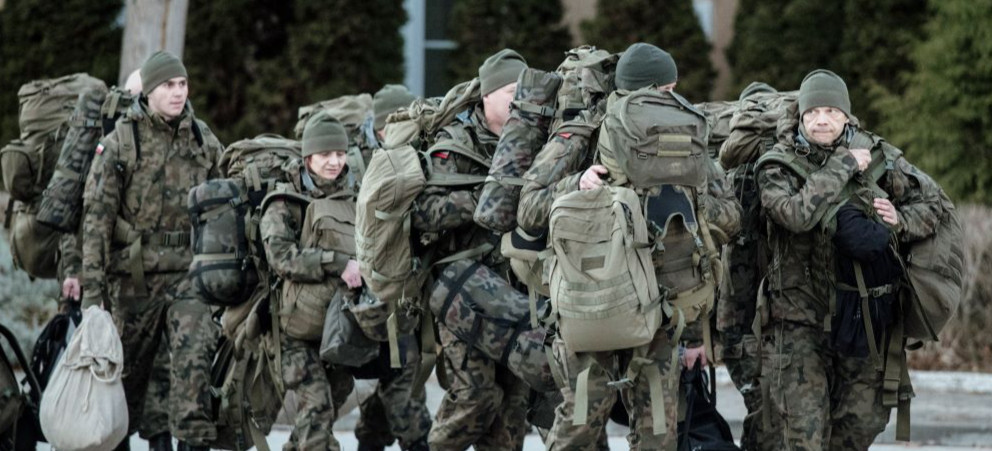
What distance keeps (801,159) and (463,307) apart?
1603 millimetres

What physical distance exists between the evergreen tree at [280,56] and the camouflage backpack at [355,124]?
571 centimetres

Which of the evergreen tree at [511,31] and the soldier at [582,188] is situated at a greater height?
the evergreen tree at [511,31]

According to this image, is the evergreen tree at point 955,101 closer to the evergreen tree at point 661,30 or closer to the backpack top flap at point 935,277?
the evergreen tree at point 661,30

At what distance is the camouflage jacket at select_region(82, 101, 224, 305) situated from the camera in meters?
9.00

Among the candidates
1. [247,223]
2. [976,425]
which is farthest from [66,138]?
[976,425]

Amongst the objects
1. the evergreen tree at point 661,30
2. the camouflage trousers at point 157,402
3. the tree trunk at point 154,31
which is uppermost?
the evergreen tree at point 661,30

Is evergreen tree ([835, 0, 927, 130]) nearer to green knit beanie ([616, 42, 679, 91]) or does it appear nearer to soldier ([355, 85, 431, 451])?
soldier ([355, 85, 431, 451])

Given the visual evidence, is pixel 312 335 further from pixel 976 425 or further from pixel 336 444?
pixel 976 425

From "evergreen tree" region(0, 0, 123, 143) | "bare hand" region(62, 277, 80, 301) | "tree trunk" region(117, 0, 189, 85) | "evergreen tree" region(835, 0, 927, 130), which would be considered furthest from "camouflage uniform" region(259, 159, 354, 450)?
"evergreen tree" region(0, 0, 123, 143)

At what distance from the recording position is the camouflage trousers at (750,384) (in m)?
8.05

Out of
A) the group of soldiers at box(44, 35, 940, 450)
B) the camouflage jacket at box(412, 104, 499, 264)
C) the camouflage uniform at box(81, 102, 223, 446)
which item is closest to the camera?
the group of soldiers at box(44, 35, 940, 450)

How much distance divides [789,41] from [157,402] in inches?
326

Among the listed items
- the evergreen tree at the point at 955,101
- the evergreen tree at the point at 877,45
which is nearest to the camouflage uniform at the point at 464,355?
the evergreen tree at the point at 955,101

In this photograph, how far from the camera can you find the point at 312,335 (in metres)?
8.25
